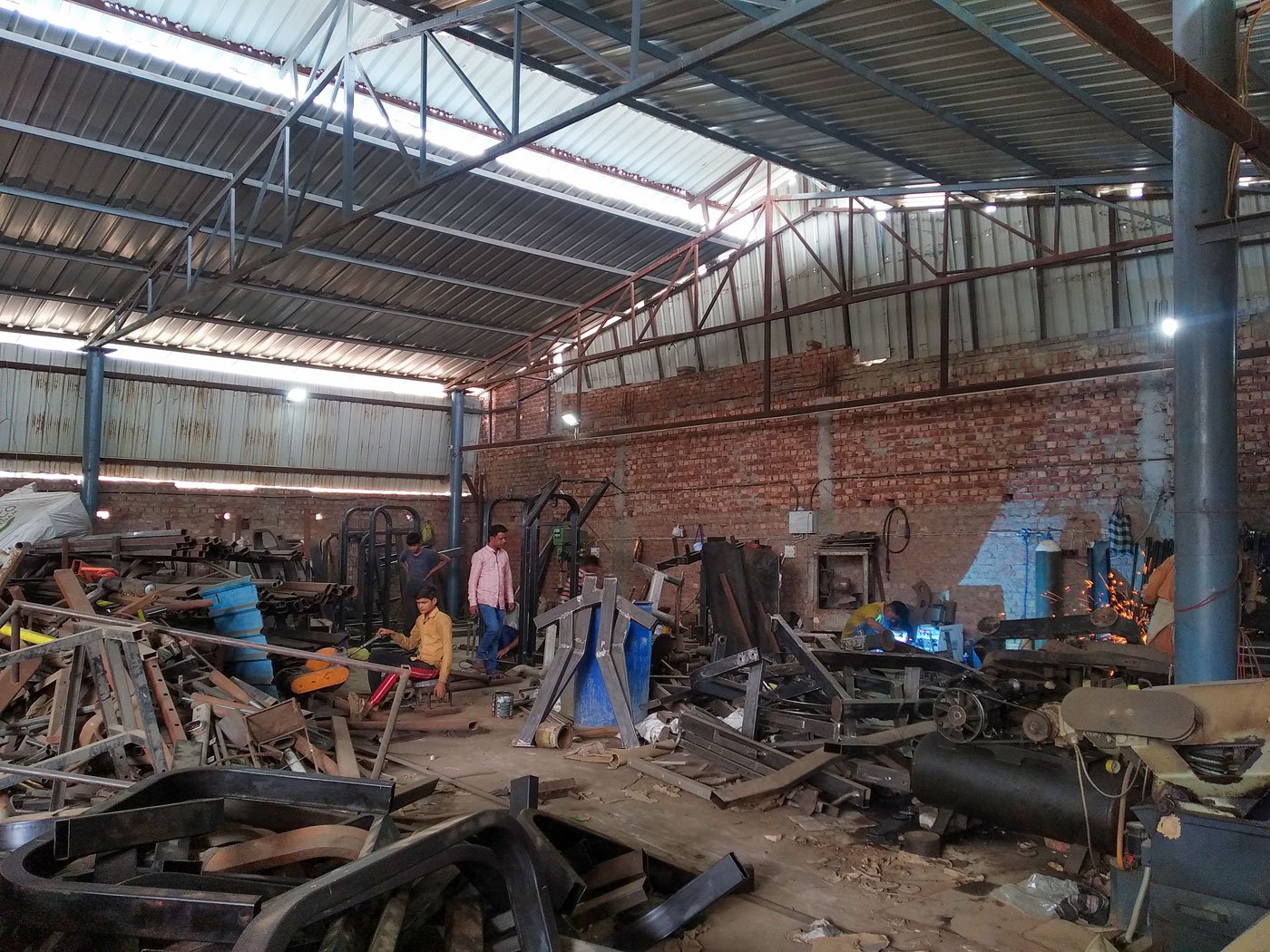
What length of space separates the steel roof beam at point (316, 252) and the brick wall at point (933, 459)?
2584 mm

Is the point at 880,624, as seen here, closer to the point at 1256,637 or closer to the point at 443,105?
the point at 1256,637

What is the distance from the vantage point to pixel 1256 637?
734 cm

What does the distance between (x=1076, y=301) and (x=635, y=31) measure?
6.58m

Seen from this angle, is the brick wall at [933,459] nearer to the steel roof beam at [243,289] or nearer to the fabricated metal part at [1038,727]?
the steel roof beam at [243,289]

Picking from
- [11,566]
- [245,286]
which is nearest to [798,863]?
[11,566]

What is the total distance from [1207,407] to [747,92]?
4395 millimetres

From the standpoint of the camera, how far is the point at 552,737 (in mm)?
7617

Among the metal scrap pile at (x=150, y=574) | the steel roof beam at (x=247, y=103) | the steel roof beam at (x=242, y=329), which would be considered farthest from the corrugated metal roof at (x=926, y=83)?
the steel roof beam at (x=242, y=329)

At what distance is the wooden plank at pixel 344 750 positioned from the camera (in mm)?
6203

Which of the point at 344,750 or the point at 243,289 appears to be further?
the point at 243,289

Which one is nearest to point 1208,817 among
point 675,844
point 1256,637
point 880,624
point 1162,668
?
point 1162,668

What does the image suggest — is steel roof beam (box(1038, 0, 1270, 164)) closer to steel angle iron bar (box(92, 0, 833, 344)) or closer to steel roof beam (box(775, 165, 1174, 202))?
steel angle iron bar (box(92, 0, 833, 344))

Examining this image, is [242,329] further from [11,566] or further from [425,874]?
[425,874]

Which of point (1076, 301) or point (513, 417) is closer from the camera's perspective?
point (1076, 301)
